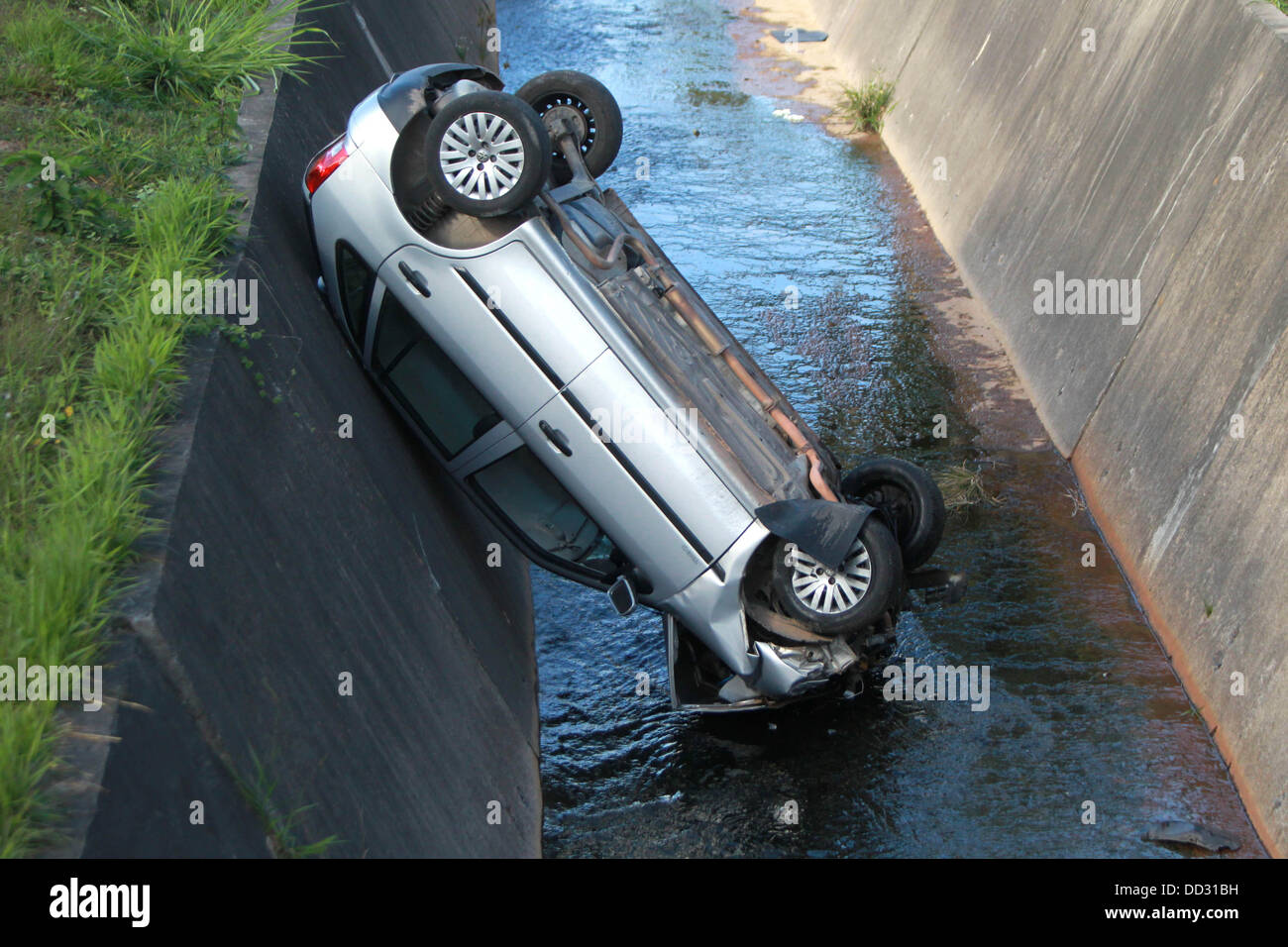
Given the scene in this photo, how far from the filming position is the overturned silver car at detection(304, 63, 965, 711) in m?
6.05

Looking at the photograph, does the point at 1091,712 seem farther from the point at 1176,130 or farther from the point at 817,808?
the point at 1176,130

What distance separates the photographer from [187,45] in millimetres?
7984

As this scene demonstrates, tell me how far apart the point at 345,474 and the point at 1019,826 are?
356 cm

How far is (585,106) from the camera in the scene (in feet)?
25.6

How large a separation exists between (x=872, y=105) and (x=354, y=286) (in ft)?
36.8

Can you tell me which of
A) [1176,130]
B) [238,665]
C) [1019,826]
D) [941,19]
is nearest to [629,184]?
[941,19]

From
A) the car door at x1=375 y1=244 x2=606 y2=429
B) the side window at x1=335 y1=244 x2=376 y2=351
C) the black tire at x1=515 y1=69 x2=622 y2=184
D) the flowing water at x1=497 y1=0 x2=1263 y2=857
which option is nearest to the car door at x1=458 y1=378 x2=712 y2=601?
the car door at x1=375 y1=244 x2=606 y2=429

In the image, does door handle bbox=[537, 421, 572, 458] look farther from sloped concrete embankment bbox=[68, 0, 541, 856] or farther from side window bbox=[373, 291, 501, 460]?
sloped concrete embankment bbox=[68, 0, 541, 856]

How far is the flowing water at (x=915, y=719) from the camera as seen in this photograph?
608 centimetres

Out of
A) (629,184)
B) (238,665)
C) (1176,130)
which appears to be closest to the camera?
(238,665)

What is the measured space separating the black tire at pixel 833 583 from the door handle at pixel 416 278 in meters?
2.13

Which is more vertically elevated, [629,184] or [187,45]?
[629,184]

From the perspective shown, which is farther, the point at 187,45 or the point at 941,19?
the point at 941,19

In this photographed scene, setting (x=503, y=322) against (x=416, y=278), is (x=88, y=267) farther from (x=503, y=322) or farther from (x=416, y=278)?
(x=503, y=322)
